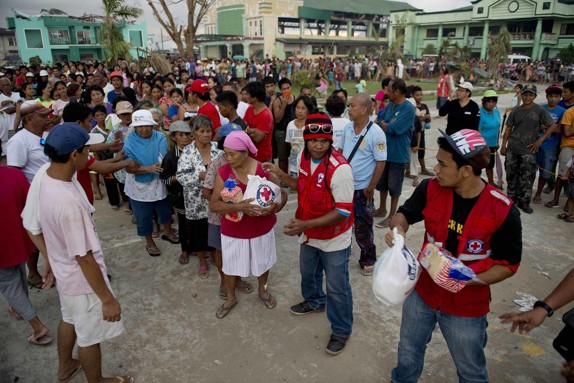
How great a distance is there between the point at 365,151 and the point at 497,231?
7.75 feet

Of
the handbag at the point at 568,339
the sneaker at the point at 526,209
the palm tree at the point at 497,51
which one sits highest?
the palm tree at the point at 497,51

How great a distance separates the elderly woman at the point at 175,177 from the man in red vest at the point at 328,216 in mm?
1564

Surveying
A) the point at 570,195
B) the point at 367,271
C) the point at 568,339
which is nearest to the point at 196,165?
the point at 367,271

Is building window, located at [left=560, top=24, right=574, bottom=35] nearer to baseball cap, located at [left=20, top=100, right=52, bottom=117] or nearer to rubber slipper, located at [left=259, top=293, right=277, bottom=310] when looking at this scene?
rubber slipper, located at [left=259, top=293, right=277, bottom=310]


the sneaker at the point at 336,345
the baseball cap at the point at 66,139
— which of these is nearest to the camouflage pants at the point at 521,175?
the sneaker at the point at 336,345

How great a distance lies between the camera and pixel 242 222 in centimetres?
345

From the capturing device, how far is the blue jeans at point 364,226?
4.44m

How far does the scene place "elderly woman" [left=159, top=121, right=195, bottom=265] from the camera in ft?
14.7

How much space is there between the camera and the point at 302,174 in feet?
10.5

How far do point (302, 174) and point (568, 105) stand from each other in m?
5.47

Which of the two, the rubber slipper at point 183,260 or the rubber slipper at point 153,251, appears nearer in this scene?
the rubber slipper at point 183,260

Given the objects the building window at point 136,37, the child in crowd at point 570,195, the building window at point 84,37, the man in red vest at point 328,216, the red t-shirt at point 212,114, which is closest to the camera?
the man in red vest at point 328,216

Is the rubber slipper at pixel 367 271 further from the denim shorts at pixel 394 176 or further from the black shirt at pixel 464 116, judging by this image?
the black shirt at pixel 464 116

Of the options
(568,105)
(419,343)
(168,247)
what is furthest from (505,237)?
(568,105)
